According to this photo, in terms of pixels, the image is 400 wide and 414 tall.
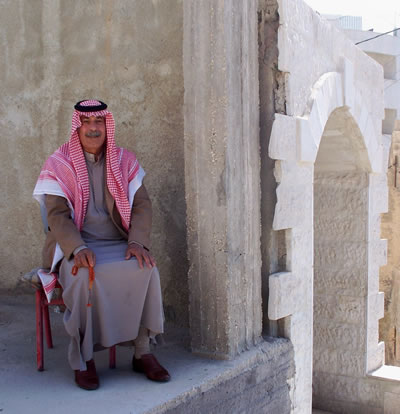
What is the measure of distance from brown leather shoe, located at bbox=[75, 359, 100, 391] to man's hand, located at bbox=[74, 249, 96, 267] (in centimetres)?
53

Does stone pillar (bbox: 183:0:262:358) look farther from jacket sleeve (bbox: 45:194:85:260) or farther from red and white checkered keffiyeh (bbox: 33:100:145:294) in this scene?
jacket sleeve (bbox: 45:194:85:260)

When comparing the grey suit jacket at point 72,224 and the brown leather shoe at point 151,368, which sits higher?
the grey suit jacket at point 72,224

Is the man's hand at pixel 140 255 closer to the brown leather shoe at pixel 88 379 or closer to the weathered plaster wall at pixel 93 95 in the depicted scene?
the brown leather shoe at pixel 88 379

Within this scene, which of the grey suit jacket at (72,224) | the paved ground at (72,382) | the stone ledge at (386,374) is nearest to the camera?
the paved ground at (72,382)

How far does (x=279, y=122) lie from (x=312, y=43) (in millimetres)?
1021

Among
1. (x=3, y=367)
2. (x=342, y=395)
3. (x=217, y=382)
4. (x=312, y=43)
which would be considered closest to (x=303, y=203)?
(x=312, y=43)

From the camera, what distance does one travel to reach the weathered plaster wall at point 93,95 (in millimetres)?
3680

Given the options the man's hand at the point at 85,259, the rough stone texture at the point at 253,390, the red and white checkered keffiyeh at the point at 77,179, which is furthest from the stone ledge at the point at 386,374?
the man's hand at the point at 85,259

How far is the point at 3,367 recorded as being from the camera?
3.05 m

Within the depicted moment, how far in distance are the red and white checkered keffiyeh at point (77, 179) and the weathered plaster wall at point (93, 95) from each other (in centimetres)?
72

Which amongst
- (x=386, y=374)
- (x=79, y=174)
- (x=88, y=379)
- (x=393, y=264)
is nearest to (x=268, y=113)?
(x=79, y=174)

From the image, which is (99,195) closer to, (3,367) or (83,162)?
(83,162)

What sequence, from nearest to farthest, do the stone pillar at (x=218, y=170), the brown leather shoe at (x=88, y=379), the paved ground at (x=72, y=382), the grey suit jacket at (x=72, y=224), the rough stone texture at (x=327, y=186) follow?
the paved ground at (x=72, y=382), the brown leather shoe at (x=88, y=379), the grey suit jacket at (x=72, y=224), the stone pillar at (x=218, y=170), the rough stone texture at (x=327, y=186)

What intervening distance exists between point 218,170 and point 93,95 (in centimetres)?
132
